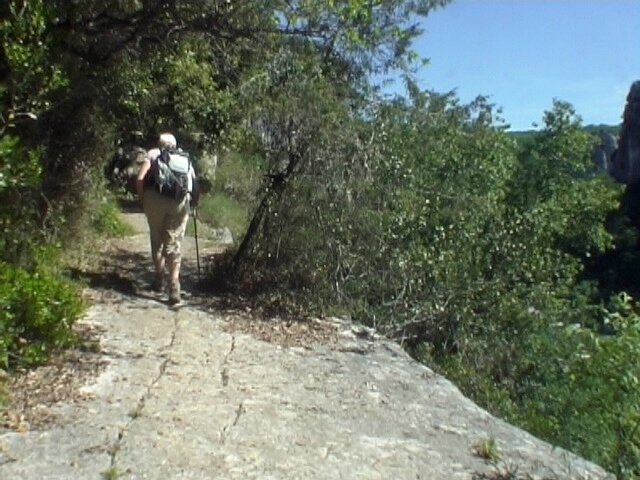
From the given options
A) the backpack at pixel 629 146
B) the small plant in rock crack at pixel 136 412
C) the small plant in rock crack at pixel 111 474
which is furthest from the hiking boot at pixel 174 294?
the backpack at pixel 629 146

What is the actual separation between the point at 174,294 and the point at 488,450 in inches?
175

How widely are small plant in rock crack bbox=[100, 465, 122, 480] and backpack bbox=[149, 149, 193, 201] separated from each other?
4.89 metres

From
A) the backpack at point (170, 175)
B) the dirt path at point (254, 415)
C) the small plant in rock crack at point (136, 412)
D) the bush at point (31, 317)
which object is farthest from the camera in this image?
the backpack at point (170, 175)

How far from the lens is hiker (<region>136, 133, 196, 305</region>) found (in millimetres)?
10495

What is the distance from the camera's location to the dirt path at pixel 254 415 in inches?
245

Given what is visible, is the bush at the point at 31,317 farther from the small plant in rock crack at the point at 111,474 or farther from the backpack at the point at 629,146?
the backpack at the point at 629,146

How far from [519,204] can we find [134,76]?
383 inches

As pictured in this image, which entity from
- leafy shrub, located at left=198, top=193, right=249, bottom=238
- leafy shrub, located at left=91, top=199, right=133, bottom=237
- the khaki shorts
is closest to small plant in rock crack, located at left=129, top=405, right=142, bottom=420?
the khaki shorts

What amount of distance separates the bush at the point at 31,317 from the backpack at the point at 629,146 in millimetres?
36804

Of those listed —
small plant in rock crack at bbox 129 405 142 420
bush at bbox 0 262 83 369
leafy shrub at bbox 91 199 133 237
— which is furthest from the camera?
leafy shrub at bbox 91 199 133 237

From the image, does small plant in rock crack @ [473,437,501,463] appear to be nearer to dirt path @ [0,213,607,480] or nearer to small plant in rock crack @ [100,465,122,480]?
dirt path @ [0,213,607,480]

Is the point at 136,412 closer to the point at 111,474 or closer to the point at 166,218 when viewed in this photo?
the point at 111,474

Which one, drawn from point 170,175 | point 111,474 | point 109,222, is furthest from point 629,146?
point 111,474

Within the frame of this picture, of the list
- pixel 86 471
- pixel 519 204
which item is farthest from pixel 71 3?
pixel 519 204
